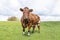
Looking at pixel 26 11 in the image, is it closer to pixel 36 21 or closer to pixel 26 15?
pixel 26 15

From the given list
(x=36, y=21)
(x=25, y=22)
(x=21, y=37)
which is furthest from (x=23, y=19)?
(x=36, y=21)

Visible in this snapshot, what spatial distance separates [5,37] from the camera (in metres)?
16.0

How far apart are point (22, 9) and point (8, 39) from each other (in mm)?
2739

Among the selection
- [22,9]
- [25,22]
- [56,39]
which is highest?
[22,9]

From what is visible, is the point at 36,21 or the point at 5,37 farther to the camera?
the point at 36,21

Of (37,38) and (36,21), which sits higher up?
(36,21)

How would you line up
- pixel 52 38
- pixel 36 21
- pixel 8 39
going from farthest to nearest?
pixel 36 21 < pixel 52 38 < pixel 8 39

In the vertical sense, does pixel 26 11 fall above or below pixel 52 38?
above

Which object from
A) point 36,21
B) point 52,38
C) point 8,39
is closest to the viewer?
point 8,39

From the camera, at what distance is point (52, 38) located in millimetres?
16297

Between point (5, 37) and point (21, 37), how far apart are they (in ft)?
4.40

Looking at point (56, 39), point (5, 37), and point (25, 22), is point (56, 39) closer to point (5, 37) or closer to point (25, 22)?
point (25, 22)

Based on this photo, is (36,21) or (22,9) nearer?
(22,9)

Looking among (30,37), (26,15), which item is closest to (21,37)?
(30,37)
